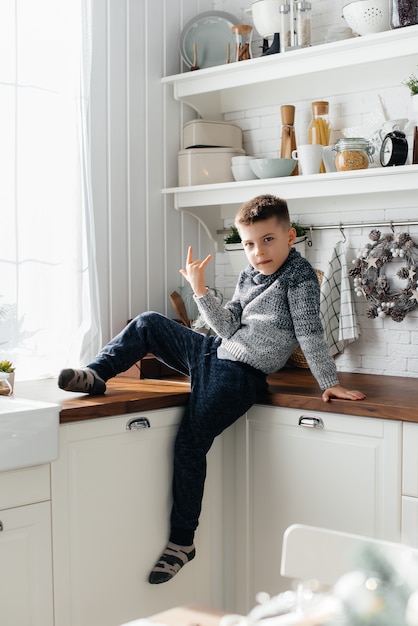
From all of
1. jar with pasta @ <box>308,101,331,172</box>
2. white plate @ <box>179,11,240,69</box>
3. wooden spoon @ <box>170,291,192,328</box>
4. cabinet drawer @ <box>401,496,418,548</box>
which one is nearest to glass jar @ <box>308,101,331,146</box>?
jar with pasta @ <box>308,101,331,172</box>

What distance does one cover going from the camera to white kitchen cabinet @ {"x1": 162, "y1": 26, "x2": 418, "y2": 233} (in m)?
2.69

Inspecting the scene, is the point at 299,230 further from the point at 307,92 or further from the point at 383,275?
the point at 307,92

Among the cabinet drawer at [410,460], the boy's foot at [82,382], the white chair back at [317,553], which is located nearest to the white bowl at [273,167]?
the boy's foot at [82,382]

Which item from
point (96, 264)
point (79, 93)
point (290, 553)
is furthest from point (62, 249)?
point (290, 553)

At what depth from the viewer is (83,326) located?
9.43ft

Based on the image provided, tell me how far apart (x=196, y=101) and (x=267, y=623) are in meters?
2.67

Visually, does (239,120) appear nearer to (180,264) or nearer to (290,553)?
(180,264)

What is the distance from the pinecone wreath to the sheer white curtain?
96cm

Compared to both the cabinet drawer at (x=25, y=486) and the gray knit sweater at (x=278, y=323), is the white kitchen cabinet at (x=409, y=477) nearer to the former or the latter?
the gray knit sweater at (x=278, y=323)

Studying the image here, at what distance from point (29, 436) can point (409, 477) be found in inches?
40.1

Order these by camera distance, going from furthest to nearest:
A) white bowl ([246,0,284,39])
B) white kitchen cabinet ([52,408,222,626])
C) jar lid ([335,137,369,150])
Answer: white bowl ([246,0,284,39]) < jar lid ([335,137,369,150]) < white kitchen cabinet ([52,408,222,626])

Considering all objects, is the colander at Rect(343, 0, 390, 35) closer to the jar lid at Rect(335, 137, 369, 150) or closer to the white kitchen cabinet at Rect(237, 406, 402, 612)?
the jar lid at Rect(335, 137, 369, 150)

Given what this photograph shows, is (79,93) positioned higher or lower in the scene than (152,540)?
higher

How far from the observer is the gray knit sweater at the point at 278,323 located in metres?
2.42
